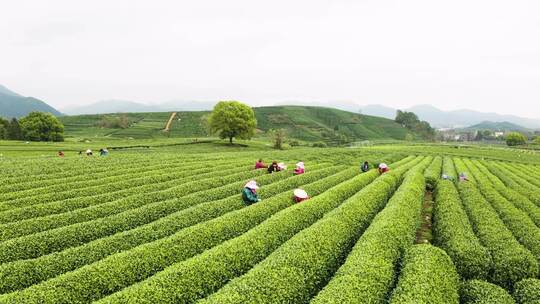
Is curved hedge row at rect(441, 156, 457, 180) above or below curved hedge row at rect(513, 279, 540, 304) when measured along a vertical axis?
above

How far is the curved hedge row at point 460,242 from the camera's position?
12664 millimetres

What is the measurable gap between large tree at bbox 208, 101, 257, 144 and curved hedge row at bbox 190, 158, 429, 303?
6312cm

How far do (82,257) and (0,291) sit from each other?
7.82 ft

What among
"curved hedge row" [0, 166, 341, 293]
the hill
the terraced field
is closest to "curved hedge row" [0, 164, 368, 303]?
the terraced field

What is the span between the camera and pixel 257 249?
1257 cm

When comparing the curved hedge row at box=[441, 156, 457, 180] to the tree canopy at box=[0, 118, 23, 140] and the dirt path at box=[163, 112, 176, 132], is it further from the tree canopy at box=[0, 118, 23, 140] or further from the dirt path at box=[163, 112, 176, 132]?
the dirt path at box=[163, 112, 176, 132]

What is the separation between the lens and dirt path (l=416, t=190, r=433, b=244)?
57.4ft

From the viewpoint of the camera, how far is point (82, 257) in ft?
39.1

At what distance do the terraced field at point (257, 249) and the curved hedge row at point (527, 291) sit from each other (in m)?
0.05

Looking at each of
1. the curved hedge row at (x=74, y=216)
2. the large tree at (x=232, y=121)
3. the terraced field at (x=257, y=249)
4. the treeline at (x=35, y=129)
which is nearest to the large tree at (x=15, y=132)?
the treeline at (x=35, y=129)

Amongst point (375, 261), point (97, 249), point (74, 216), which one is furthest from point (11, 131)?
point (375, 261)

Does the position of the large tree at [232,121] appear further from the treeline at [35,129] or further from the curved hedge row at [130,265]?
the curved hedge row at [130,265]

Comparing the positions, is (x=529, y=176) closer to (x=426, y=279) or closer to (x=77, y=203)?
(x=426, y=279)

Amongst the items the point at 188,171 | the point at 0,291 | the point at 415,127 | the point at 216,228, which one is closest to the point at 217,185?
the point at 188,171
